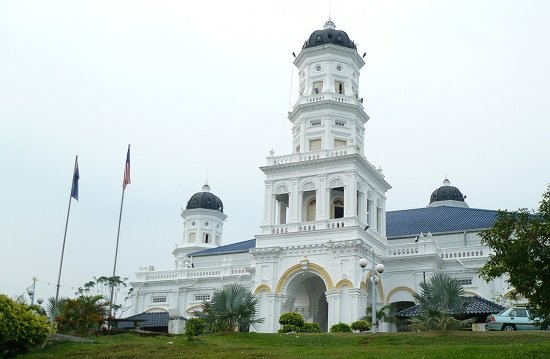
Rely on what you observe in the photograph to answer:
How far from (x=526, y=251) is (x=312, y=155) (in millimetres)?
23336

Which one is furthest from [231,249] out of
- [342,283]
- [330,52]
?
[342,283]

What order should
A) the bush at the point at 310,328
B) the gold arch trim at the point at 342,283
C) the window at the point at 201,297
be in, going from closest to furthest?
the bush at the point at 310,328
the gold arch trim at the point at 342,283
the window at the point at 201,297

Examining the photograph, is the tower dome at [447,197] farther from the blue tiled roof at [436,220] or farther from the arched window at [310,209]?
the arched window at [310,209]

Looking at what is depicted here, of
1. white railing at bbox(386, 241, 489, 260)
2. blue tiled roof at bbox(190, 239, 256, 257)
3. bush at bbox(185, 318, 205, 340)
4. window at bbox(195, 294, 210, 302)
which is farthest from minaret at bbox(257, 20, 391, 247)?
blue tiled roof at bbox(190, 239, 256, 257)

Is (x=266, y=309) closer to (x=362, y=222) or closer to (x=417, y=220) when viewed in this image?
(x=362, y=222)

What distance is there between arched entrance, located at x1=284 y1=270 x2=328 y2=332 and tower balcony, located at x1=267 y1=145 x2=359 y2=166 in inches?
288

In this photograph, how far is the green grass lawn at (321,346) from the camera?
2138 centimetres

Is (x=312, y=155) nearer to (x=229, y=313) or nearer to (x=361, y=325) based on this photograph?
(x=361, y=325)

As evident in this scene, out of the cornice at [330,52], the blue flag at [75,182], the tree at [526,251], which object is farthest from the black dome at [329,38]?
the tree at [526,251]

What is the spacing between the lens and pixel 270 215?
43188mm

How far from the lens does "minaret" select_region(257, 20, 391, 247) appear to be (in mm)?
42219

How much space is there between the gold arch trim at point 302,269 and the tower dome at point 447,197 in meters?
23.5

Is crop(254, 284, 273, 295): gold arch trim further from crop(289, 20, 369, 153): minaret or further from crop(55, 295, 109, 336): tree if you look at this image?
crop(55, 295, 109, 336): tree

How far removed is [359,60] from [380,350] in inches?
1117
